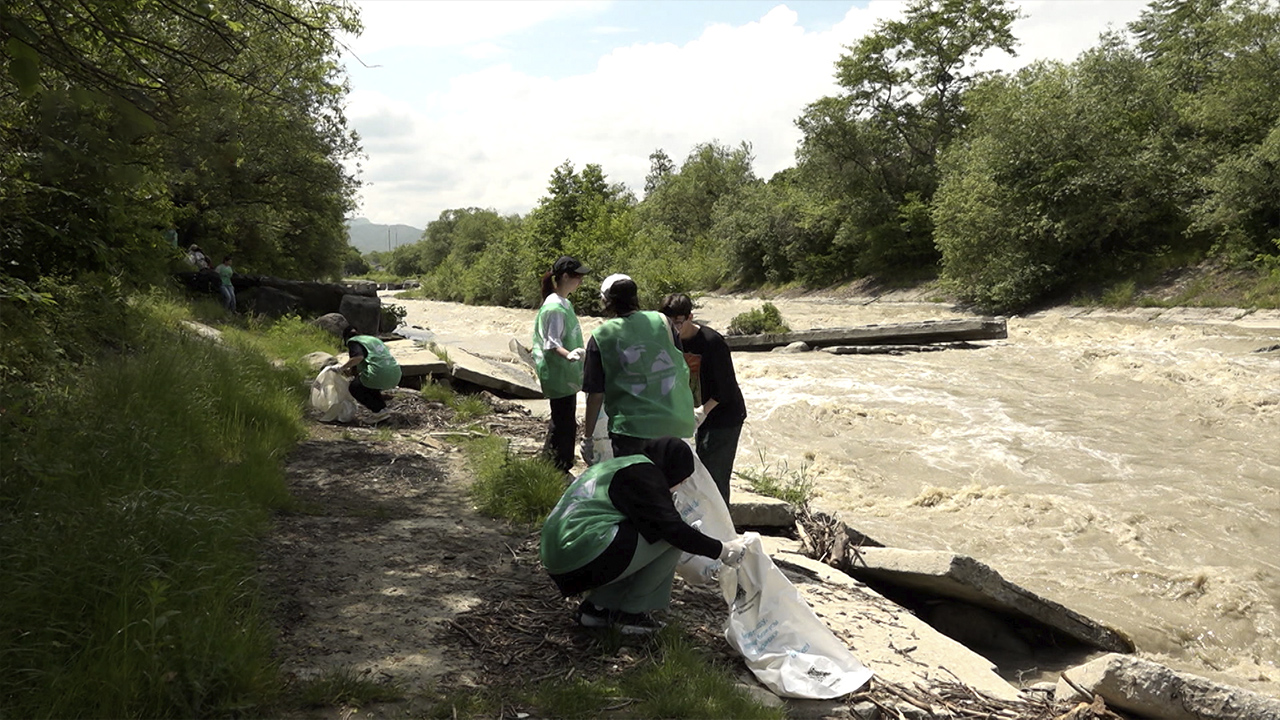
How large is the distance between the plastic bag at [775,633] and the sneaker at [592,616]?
564 mm

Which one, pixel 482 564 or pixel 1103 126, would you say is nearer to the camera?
pixel 482 564

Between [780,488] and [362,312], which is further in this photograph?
[362,312]

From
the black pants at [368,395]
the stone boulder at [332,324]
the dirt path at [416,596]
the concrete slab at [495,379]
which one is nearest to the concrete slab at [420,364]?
the concrete slab at [495,379]

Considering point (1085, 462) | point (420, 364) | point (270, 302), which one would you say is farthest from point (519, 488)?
point (270, 302)

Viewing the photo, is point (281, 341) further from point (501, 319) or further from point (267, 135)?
point (501, 319)

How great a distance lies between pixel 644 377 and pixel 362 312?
16.1 m

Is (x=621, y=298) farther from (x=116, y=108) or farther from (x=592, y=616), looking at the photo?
(x=116, y=108)

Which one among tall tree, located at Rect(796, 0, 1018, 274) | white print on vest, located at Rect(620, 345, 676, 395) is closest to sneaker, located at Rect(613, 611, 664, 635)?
white print on vest, located at Rect(620, 345, 676, 395)

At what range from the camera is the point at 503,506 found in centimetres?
582

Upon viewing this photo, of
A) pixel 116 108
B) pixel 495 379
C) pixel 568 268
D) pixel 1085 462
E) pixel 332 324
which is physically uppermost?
pixel 116 108

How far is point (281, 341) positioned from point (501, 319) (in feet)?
77.6

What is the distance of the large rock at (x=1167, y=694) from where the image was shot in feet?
12.4

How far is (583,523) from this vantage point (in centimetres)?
372

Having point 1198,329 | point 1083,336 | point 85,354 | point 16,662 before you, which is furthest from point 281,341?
point 1198,329
